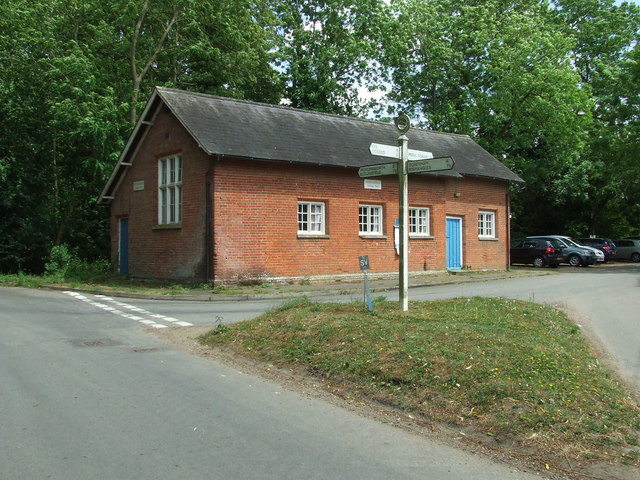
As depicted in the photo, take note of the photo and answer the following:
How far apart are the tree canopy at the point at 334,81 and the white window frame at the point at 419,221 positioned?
41.2 feet

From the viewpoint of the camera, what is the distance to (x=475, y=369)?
6234 millimetres

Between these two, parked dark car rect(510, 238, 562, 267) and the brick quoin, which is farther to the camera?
parked dark car rect(510, 238, 562, 267)

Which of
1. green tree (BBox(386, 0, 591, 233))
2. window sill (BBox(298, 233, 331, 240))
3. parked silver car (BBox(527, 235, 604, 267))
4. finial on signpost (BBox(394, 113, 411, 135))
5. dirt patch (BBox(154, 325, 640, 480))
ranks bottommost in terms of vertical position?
dirt patch (BBox(154, 325, 640, 480))

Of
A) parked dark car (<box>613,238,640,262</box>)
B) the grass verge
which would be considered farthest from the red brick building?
parked dark car (<box>613,238,640,262</box>)

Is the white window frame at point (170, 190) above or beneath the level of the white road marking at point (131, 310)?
above

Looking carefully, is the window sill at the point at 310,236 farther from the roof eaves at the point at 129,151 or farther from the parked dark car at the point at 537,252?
the parked dark car at the point at 537,252

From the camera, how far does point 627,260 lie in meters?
38.7

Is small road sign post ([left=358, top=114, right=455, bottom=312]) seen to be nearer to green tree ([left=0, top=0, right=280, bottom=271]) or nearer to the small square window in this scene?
the small square window

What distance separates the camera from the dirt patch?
4.40 m

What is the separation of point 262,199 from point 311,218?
2155 millimetres

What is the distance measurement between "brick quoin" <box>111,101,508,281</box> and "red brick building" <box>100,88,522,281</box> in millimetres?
37

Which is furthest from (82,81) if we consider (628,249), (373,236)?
(628,249)

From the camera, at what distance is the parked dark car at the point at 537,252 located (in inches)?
1239

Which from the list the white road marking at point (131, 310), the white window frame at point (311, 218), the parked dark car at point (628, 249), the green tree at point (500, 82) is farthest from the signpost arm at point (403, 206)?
the parked dark car at point (628, 249)
